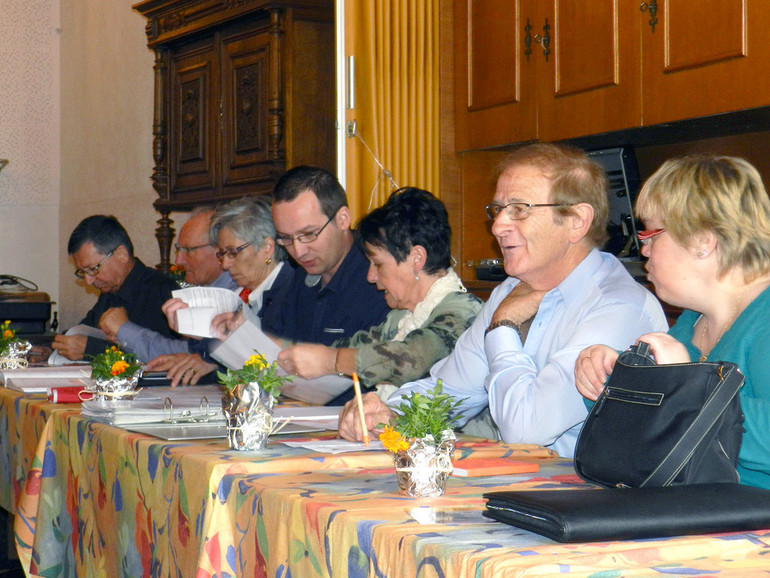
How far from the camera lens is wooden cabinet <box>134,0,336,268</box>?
13.9 ft

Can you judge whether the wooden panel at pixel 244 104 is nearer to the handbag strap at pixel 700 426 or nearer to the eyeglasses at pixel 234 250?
the eyeglasses at pixel 234 250

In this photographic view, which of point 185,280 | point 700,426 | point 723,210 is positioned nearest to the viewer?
point 700,426

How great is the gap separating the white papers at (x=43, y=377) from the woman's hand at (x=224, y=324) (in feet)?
1.39

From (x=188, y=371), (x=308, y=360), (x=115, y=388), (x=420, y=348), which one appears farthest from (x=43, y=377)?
(x=420, y=348)

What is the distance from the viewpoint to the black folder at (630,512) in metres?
1.01

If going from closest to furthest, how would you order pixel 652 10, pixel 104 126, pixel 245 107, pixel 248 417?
1. pixel 248 417
2. pixel 652 10
3. pixel 245 107
4. pixel 104 126

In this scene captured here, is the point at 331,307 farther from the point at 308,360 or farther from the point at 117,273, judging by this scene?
the point at 117,273

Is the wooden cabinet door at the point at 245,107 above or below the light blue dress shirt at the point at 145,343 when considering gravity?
above

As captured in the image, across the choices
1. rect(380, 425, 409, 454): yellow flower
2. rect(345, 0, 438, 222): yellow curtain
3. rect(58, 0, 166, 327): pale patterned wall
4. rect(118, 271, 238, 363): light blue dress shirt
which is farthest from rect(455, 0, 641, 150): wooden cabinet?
rect(58, 0, 166, 327): pale patterned wall

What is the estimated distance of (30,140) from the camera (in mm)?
7004

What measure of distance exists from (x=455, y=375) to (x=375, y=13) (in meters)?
1.90

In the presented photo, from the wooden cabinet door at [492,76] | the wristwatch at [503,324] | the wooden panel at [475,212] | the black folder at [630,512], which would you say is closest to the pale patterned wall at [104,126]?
the wooden panel at [475,212]

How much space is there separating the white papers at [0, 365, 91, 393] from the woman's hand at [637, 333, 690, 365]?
1.77 meters

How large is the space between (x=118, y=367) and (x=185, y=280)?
2.11 metres
